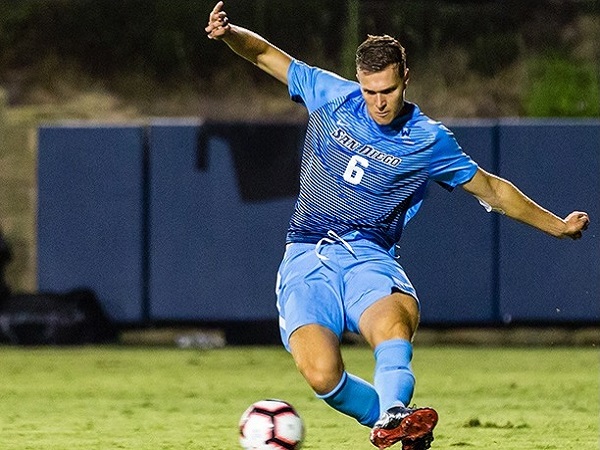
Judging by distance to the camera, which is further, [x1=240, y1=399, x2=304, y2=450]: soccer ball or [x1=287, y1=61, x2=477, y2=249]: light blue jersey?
[x1=287, y1=61, x2=477, y2=249]: light blue jersey

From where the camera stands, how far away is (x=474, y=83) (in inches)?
698

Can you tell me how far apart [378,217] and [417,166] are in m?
0.32

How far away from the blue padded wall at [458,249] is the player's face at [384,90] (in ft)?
27.7

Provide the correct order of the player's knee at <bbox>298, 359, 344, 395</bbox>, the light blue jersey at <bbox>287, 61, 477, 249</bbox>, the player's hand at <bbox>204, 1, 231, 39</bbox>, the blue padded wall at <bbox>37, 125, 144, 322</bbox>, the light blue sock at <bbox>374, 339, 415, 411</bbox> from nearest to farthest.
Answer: the light blue sock at <bbox>374, 339, 415, 411</bbox>
the player's knee at <bbox>298, 359, 344, 395</bbox>
the light blue jersey at <bbox>287, 61, 477, 249</bbox>
the player's hand at <bbox>204, 1, 231, 39</bbox>
the blue padded wall at <bbox>37, 125, 144, 322</bbox>

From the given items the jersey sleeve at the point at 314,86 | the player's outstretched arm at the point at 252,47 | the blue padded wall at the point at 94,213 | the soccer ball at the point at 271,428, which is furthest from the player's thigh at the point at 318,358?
the blue padded wall at the point at 94,213

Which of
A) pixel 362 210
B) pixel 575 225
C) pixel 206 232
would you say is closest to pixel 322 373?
pixel 362 210

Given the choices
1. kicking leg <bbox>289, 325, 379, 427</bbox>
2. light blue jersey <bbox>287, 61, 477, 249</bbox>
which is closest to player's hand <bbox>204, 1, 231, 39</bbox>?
light blue jersey <bbox>287, 61, 477, 249</bbox>

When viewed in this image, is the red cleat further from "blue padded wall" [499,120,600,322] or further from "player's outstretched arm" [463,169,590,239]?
"blue padded wall" [499,120,600,322]

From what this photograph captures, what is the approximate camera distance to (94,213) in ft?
52.1

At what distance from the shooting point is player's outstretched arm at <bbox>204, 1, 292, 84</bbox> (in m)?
7.34

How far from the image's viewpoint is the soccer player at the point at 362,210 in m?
6.71

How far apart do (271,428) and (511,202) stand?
1596mm

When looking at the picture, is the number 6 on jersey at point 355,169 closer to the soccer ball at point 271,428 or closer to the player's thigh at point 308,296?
the player's thigh at point 308,296

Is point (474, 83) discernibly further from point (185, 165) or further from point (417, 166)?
point (417, 166)
